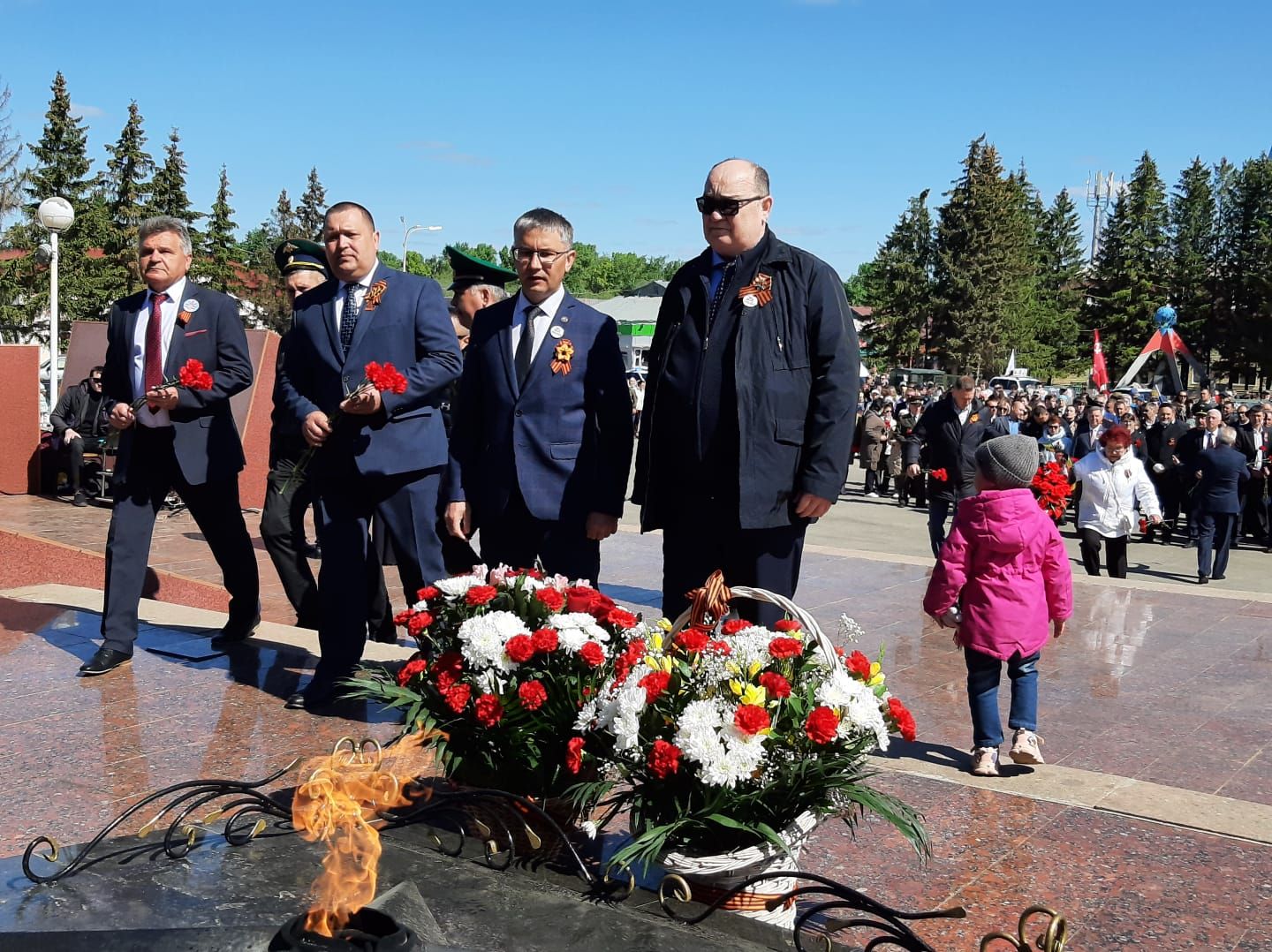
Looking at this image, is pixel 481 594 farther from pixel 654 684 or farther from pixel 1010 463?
pixel 1010 463

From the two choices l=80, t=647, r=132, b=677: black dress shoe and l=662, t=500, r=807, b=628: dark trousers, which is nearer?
l=662, t=500, r=807, b=628: dark trousers

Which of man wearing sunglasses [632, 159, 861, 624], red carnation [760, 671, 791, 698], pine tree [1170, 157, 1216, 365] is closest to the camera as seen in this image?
red carnation [760, 671, 791, 698]

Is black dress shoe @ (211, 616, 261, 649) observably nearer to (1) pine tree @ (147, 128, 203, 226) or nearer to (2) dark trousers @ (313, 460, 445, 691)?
(2) dark trousers @ (313, 460, 445, 691)

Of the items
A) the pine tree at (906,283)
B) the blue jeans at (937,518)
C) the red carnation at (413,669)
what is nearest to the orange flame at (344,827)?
the red carnation at (413,669)

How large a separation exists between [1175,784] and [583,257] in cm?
17390

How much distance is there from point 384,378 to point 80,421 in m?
10.9

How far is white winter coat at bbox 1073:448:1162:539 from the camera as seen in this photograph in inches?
465

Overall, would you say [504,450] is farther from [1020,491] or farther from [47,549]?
[47,549]

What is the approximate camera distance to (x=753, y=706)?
8.96 feet

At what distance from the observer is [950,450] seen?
11.5 meters

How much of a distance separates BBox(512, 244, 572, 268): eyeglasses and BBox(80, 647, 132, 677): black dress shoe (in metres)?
2.63

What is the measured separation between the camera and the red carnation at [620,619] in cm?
340

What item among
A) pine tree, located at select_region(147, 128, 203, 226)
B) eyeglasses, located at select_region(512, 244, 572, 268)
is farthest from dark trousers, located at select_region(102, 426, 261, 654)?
pine tree, located at select_region(147, 128, 203, 226)

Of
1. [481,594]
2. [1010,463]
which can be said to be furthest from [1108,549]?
[481,594]
